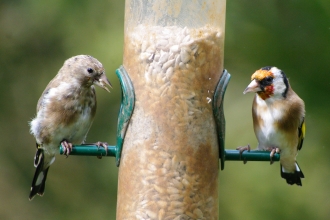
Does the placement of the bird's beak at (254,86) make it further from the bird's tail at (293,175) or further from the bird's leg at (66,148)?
the bird's leg at (66,148)

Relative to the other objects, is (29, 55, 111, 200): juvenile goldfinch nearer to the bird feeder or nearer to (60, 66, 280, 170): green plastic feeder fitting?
(60, 66, 280, 170): green plastic feeder fitting

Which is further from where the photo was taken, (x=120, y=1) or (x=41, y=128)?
(x=120, y=1)

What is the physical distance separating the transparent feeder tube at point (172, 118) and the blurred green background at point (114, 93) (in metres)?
2.99

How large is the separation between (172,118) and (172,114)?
0.03 m

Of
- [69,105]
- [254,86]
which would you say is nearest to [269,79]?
[254,86]

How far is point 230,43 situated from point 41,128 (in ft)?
10.9

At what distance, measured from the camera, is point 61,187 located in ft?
31.1

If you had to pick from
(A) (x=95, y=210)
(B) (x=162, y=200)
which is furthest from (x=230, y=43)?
(B) (x=162, y=200)

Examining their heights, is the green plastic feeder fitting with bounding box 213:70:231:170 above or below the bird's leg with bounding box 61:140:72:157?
above

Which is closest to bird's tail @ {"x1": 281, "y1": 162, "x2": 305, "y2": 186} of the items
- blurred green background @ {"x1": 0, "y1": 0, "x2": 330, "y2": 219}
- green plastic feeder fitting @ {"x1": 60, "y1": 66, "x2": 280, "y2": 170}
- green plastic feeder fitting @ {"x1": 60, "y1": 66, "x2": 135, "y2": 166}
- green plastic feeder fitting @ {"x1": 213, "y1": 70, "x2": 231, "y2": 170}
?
blurred green background @ {"x1": 0, "y1": 0, "x2": 330, "y2": 219}

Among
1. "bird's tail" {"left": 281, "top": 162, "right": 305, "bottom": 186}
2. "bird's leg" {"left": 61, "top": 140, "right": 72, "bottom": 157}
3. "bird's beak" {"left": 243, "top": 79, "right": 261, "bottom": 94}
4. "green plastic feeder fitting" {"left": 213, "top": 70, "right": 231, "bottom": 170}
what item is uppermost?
"bird's beak" {"left": 243, "top": 79, "right": 261, "bottom": 94}

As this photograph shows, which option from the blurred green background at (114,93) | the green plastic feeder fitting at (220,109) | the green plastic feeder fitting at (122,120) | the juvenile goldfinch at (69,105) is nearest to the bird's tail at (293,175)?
the blurred green background at (114,93)

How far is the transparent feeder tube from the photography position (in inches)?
198

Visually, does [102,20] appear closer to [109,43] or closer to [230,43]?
[109,43]
